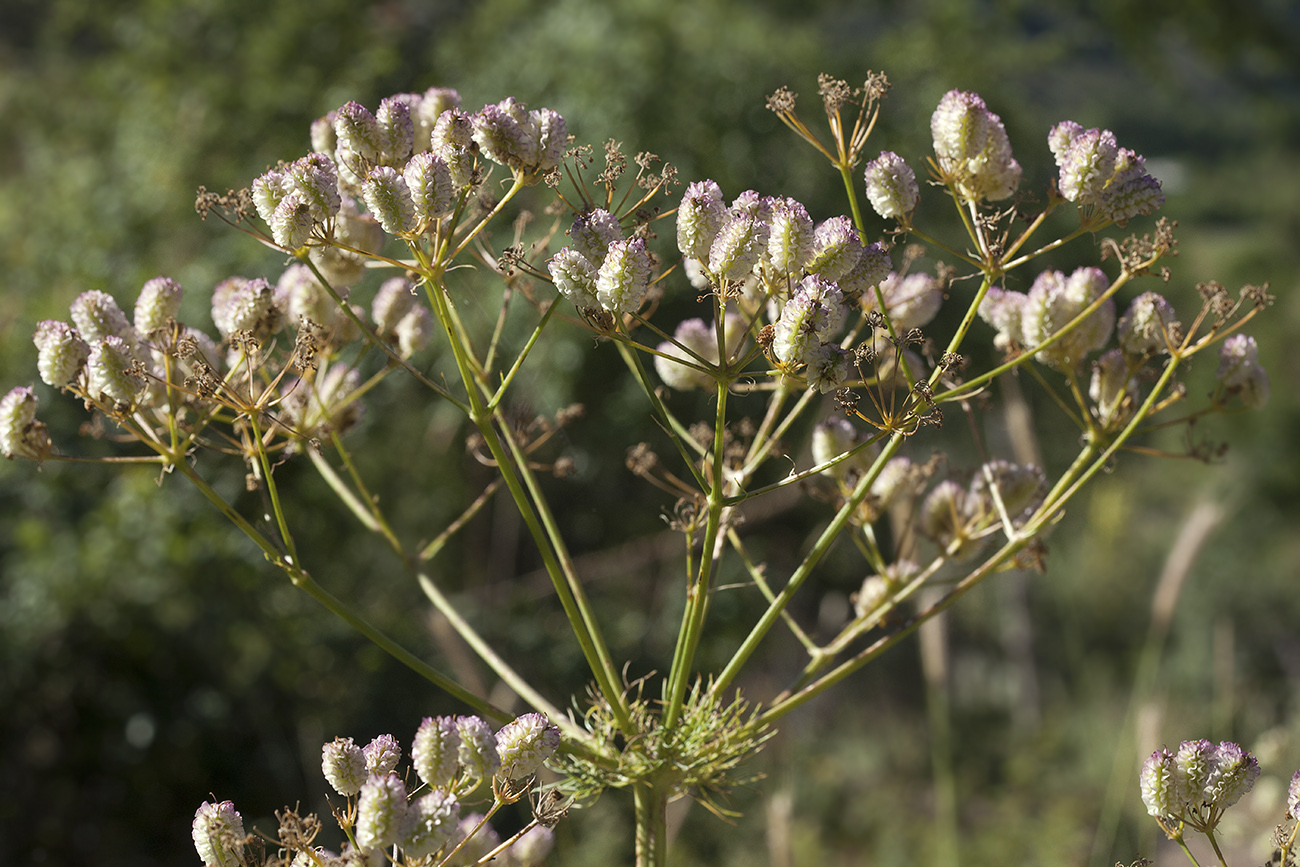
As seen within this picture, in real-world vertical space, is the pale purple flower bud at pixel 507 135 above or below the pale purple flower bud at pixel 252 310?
above

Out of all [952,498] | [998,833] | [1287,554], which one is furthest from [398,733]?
[1287,554]

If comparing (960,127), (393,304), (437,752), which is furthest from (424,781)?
(960,127)

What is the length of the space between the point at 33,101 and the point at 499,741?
9921 mm

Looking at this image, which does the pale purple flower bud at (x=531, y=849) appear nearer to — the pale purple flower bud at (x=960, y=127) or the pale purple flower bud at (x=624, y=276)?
the pale purple flower bud at (x=624, y=276)

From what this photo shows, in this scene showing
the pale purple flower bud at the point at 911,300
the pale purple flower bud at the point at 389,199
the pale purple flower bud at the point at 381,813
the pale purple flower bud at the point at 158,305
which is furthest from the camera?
the pale purple flower bud at the point at 911,300

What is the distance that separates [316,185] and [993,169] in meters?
0.69

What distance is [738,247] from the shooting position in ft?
3.16

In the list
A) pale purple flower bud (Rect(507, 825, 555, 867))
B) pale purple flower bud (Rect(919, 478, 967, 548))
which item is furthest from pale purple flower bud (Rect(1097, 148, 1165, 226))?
pale purple flower bud (Rect(507, 825, 555, 867))

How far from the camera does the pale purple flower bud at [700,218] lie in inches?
39.0

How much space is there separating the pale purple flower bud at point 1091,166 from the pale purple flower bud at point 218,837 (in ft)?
3.21

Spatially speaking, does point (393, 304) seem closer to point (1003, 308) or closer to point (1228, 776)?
point (1003, 308)

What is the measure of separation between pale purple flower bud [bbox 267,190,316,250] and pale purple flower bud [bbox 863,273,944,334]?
65cm

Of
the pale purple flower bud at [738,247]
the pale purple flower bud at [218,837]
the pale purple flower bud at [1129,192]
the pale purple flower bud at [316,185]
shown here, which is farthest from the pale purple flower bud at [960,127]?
the pale purple flower bud at [218,837]

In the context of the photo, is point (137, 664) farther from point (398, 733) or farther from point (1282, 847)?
point (1282, 847)
